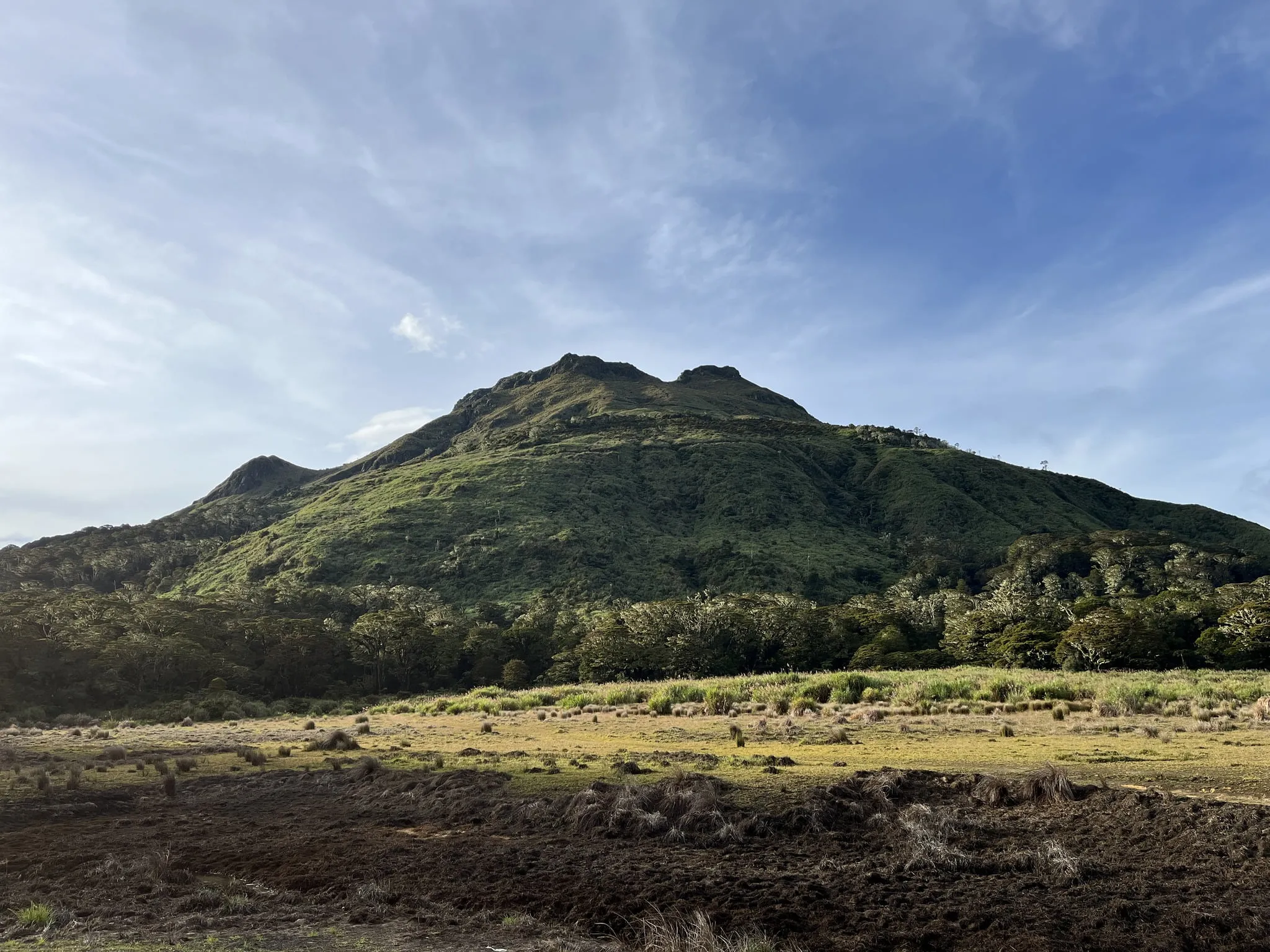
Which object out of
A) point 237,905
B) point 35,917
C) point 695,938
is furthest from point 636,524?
point 695,938

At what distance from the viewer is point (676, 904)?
9609 millimetres

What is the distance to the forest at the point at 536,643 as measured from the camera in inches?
1935

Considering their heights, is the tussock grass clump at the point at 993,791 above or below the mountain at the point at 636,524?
below

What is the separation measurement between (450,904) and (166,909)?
3859mm

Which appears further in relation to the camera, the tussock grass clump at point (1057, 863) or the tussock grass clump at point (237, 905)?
the tussock grass clump at point (237, 905)

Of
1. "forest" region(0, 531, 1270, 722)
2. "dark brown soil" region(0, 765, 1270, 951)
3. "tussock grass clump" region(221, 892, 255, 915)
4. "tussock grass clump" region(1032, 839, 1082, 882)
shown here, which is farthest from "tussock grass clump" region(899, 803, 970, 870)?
"forest" region(0, 531, 1270, 722)

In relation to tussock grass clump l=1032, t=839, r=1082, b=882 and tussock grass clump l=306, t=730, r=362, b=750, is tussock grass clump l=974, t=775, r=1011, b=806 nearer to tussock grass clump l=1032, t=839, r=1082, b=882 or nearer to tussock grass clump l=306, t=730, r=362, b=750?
tussock grass clump l=1032, t=839, r=1082, b=882

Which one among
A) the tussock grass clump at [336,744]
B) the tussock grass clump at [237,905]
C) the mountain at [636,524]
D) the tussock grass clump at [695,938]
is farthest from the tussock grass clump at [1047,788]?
the mountain at [636,524]

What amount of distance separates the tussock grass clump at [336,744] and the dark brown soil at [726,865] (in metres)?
9.49

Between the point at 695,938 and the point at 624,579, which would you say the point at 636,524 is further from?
the point at 695,938

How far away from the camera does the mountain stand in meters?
111

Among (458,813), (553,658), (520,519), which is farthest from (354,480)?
(458,813)

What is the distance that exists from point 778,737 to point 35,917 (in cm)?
1846

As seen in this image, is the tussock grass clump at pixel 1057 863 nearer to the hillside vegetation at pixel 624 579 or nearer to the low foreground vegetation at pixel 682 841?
the low foreground vegetation at pixel 682 841
